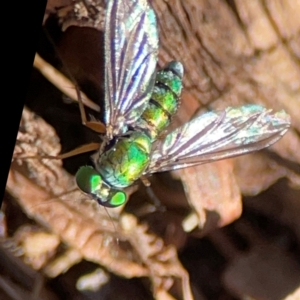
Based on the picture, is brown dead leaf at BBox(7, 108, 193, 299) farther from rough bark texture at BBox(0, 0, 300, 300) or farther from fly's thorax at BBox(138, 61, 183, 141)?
fly's thorax at BBox(138, 61, 183, 141)

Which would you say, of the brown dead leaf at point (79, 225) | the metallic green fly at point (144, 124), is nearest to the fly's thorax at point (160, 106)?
the metallic green fly at point (144, 124)

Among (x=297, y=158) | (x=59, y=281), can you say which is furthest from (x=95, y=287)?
(x=297, y=158)

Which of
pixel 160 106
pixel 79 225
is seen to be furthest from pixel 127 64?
pixel 79 225

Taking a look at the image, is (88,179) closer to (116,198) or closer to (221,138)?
(116,198)

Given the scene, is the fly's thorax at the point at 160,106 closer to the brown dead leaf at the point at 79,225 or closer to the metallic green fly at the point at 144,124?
the metallic green fly at the point at 144,124

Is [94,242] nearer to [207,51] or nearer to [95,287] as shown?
[95,287]

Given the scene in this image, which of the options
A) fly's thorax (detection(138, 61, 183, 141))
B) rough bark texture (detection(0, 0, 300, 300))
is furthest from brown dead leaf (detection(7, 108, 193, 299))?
fly's thorax (detection(138, 61, 183, 141))
